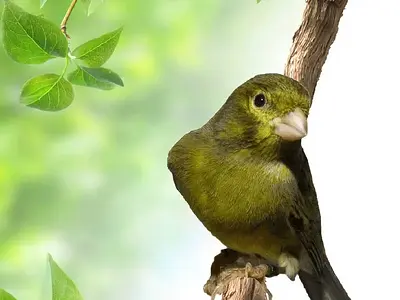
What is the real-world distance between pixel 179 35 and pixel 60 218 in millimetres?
Result: 430

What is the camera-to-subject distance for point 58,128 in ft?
4.37

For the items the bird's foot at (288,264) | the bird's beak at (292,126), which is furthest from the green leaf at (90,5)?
the bird's foot at (288,264)

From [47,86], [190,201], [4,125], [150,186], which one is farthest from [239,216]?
[4,125]

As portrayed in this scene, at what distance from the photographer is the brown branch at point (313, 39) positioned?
86 cm

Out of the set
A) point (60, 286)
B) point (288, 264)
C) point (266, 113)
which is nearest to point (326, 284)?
point (288, 264)

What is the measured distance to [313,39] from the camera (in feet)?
2.85

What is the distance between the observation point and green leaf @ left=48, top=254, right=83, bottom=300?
553 mm

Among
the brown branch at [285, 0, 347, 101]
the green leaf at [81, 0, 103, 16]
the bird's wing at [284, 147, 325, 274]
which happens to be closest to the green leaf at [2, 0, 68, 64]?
the green leaf at [81, 0, 103, 16]

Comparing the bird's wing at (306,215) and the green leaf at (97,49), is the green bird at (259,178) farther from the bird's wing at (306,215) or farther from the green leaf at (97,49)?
the green leaf at (97,49)

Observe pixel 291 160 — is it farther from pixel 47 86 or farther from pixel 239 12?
pixel 239 12

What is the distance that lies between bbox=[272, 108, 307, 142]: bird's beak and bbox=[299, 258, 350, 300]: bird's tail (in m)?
0.19

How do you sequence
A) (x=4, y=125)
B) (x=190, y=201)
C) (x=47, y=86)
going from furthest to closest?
(x=4, y=125)
(x=190, y=201)
(x=47, y=86)

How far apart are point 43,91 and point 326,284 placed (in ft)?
1.29

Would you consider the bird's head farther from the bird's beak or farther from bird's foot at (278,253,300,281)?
bird's foot at (278,253,300,281)
